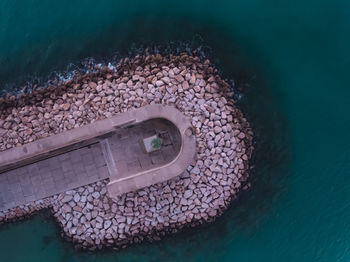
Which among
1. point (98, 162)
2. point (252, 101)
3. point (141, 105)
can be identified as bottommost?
point (98, 162)

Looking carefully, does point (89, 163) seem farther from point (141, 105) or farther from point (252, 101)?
point (252, 101)

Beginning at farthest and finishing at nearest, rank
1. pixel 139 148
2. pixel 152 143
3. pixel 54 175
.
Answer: pixel 54 175 → pixel 139 148 → pixel 152 143

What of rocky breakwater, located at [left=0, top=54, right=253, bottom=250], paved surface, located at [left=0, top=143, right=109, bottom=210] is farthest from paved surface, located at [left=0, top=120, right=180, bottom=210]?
rocky breakwater, located at [left=0, top=54, right=253, bottom=250]

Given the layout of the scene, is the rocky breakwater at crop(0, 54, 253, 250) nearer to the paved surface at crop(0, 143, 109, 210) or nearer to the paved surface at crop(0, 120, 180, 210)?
the paved surface at crop(0, 143, 109, 210)

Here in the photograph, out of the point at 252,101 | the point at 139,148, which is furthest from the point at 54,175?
the point at 252,101

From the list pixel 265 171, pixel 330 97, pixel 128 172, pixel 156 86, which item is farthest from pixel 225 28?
pixel 128 172

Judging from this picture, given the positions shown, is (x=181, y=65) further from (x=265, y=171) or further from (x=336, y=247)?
(x=336, y=247)
